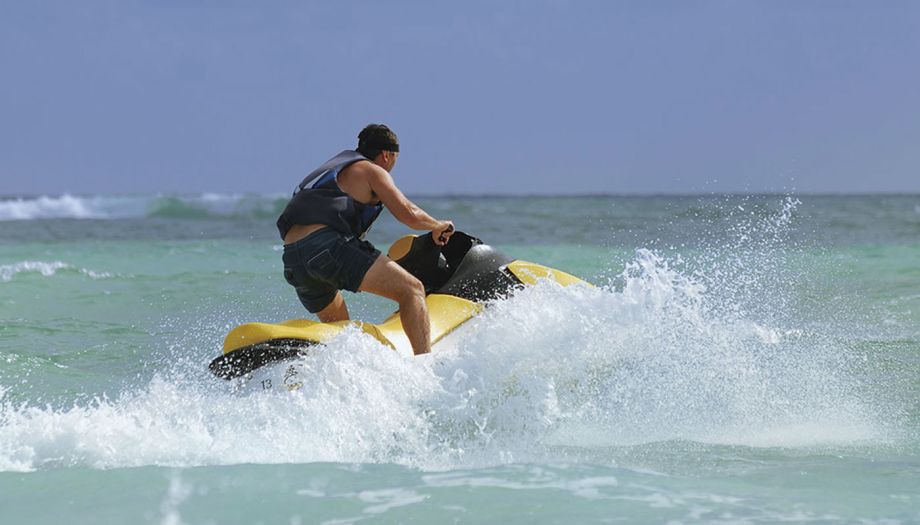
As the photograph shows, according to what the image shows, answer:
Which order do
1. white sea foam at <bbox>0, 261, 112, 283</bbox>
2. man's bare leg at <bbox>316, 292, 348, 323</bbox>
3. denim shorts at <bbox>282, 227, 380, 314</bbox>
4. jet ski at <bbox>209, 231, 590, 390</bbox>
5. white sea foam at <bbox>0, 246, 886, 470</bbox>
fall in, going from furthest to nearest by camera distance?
white sea foam at <bbox>0, 261, 112, 283</bbox>
man's bare leg at <bbox>316, 292, 348, 323</bbox>
denim shorts at <bbox>282, 227, 380, 314</bbox>
jet ski at <bbox>209, 231, 590, 390</bbox>
white sea foam at <bbox>0, 246, 886, 470</bbox>

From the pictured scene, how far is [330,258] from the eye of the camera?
4.98m

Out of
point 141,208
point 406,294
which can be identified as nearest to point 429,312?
point 406,294

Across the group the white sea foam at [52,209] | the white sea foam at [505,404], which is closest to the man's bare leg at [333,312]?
the white sea foam at [505,404]

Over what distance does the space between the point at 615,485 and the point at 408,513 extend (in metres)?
0.76

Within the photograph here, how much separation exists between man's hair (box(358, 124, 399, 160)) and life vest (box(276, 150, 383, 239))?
0.05m

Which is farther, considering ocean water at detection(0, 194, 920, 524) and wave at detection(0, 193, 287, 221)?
wave at detection(0, 193, 287, 221)

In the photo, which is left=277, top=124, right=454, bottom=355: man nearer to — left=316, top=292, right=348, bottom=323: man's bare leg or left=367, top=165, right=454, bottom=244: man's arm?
left=367, top=165, right=454, bottom=244: man's arm

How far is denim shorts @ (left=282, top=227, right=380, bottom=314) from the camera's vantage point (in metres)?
4.96

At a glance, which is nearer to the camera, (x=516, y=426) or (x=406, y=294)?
(x=516, y=426)

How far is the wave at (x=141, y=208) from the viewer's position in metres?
36.8

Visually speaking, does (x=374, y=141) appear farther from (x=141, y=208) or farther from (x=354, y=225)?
(x=141, y=208)

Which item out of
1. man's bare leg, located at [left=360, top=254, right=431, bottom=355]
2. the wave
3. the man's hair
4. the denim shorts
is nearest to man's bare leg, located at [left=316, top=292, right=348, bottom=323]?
the denim shorts

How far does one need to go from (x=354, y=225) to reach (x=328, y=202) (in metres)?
0.19

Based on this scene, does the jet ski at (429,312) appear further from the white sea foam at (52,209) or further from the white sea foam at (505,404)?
the white sea foam at (52,209)
